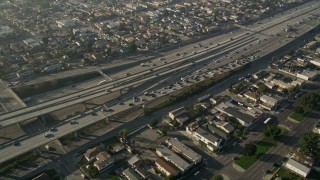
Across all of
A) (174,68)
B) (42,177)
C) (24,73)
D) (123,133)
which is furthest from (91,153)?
(24,73)

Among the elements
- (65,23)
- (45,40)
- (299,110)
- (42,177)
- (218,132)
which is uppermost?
(65,23)

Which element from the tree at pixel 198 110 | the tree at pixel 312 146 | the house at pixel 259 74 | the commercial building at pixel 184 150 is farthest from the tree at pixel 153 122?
the house at pixel 259 74

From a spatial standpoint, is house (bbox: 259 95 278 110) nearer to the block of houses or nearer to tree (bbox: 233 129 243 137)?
tree (bbox: 233 129 243 137)

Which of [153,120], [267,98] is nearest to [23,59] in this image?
[153,120]

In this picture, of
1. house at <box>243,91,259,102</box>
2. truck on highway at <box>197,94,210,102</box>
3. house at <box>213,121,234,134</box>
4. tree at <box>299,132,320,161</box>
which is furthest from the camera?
truck on highway at <box>197,94,210,102</box>

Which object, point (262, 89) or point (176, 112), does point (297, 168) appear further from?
point (262, 89)

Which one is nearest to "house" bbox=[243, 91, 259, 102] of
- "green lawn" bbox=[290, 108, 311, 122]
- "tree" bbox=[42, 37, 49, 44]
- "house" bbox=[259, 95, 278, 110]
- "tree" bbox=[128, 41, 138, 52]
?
"house" bbox=[259, 95, 278, 110]
